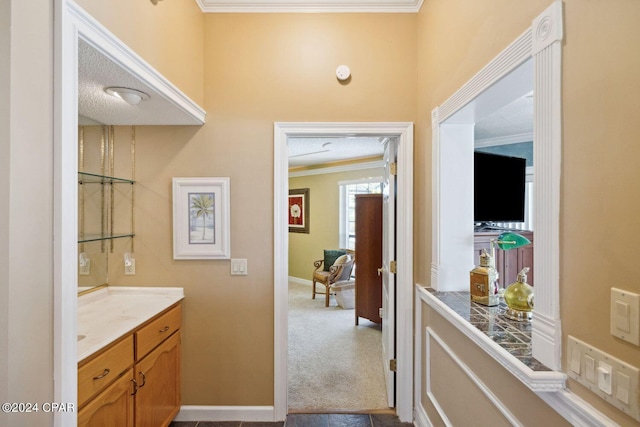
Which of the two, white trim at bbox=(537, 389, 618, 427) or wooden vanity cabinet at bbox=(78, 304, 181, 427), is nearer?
white trim at bbox=(537, 389, 618, 427)

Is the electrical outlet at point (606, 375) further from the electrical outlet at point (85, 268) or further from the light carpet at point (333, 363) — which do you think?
the electrical outlet at point (85, 268)

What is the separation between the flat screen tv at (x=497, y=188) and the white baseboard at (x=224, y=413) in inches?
85.7

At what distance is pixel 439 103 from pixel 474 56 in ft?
1.32

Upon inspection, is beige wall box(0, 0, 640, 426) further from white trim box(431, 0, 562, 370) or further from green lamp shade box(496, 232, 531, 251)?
green lamp shade box(496, 232, 531, 251)

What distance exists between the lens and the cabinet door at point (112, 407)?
130cm

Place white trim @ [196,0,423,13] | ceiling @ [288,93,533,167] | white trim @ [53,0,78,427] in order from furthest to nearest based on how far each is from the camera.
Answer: ceiling @ [288,93,533,167] < white trim @ [196,0,423,13] < white trim @ [53,0,78,427]

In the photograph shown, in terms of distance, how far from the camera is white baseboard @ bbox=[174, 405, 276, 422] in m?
2.16

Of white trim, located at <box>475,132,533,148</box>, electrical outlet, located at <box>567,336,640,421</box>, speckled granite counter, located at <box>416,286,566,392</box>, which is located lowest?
speckled granite counter, located at <box>416,286,566,392</box>

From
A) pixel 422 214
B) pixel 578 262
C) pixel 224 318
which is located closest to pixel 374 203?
pixel 422 214

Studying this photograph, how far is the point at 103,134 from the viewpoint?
2135 millimetres

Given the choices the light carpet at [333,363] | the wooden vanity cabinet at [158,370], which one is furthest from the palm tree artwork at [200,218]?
the light carpet at [333,363]

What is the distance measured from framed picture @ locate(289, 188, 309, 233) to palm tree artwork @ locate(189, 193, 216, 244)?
14.2 feet

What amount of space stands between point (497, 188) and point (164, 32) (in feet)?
8.69

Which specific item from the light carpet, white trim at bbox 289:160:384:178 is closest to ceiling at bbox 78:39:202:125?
the light carpet
